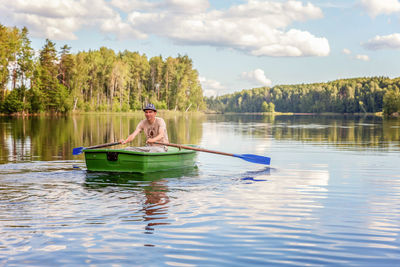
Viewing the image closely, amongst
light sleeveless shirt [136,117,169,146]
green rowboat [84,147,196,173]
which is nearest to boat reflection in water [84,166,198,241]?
green rowboat [84,147,196,173]

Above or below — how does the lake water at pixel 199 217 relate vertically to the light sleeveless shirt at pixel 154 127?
below

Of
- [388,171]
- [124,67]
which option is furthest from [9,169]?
[124,67]

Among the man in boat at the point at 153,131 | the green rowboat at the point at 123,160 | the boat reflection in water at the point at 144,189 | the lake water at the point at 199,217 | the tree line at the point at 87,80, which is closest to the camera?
the lake water at the point at 199,217

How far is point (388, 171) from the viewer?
13.7 metres

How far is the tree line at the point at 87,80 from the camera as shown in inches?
2712

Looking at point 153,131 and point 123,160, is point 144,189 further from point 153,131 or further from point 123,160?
point 153,131

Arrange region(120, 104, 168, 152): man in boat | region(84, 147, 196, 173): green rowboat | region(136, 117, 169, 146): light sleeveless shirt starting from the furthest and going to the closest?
1. region(136, 117, 169, 146): light sleeveless shirt
2. region(120, 104, 168, 152): man in boat
3. region(84, 147, 196, 173): green rowboat

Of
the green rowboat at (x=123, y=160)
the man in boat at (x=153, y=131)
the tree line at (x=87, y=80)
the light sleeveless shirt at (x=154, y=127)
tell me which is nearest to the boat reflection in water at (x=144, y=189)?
the green rowboat at (x=123, y=160)

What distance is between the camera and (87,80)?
94.6 metres

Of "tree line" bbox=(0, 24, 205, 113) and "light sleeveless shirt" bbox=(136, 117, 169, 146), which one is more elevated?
"tree line" bbox=(0, 24, 205, 113)

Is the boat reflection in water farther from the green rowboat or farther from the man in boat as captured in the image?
the man in boat

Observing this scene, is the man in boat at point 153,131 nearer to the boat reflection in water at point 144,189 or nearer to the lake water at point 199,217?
the boat reflection in water at point 144,189

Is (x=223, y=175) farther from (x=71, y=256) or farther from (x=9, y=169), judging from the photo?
(x=71, y=256)

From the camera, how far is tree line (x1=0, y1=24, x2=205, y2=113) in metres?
68.9
